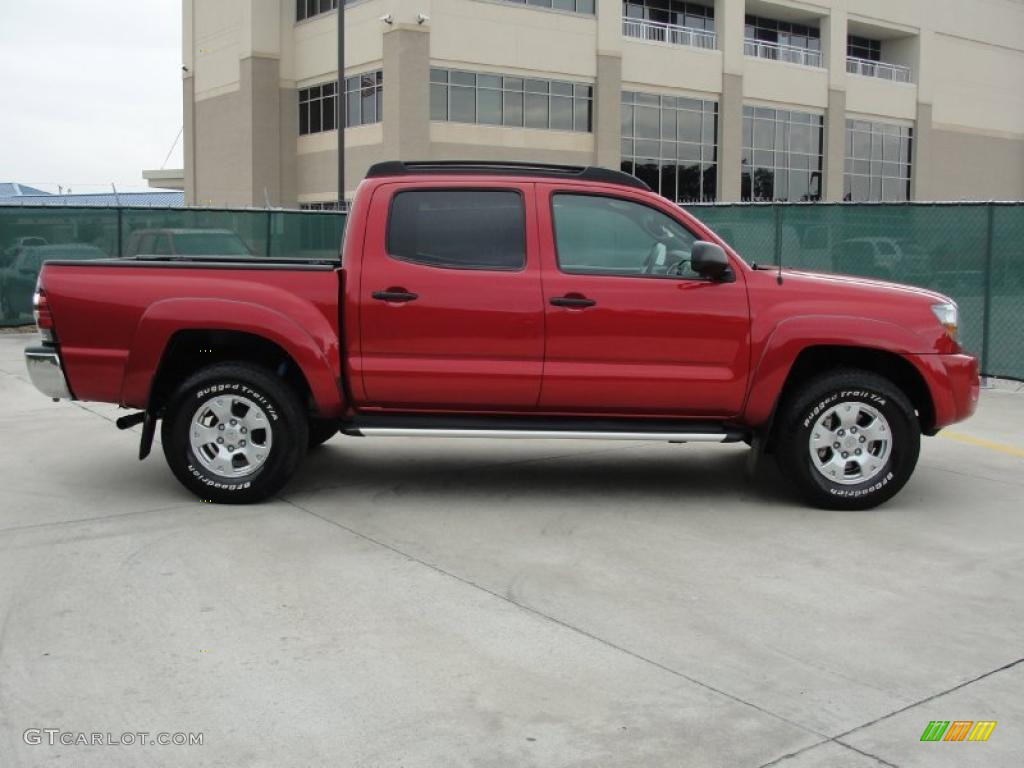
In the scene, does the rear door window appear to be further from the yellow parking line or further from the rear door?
the yellow parking line

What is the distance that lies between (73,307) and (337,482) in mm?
1998

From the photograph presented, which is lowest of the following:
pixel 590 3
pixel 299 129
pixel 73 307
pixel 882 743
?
pixel 882 743

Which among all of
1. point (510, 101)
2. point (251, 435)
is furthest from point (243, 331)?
point (510, 101)

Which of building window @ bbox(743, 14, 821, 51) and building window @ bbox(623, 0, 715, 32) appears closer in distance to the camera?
building window @ bbox(623, 0, 715, 32)

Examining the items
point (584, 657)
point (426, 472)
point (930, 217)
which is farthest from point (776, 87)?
point (584, 657)

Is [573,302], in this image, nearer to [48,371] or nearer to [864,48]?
[48,371]

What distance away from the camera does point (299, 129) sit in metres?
47.2

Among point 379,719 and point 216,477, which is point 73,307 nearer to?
point 216,477

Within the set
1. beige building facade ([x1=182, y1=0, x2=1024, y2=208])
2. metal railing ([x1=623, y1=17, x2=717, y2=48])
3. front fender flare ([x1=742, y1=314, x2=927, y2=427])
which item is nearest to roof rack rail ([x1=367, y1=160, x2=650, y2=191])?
front fender flare ([x1=742, y1=314, x2=927, y2=427])

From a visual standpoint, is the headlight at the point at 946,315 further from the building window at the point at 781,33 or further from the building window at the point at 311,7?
the building window at the point at 781,33

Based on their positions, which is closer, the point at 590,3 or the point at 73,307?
the point at 73,307

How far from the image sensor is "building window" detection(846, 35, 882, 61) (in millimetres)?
56062

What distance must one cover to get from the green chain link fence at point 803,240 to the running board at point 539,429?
7070mm

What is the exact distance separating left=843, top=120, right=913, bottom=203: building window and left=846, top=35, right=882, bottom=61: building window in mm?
3942
